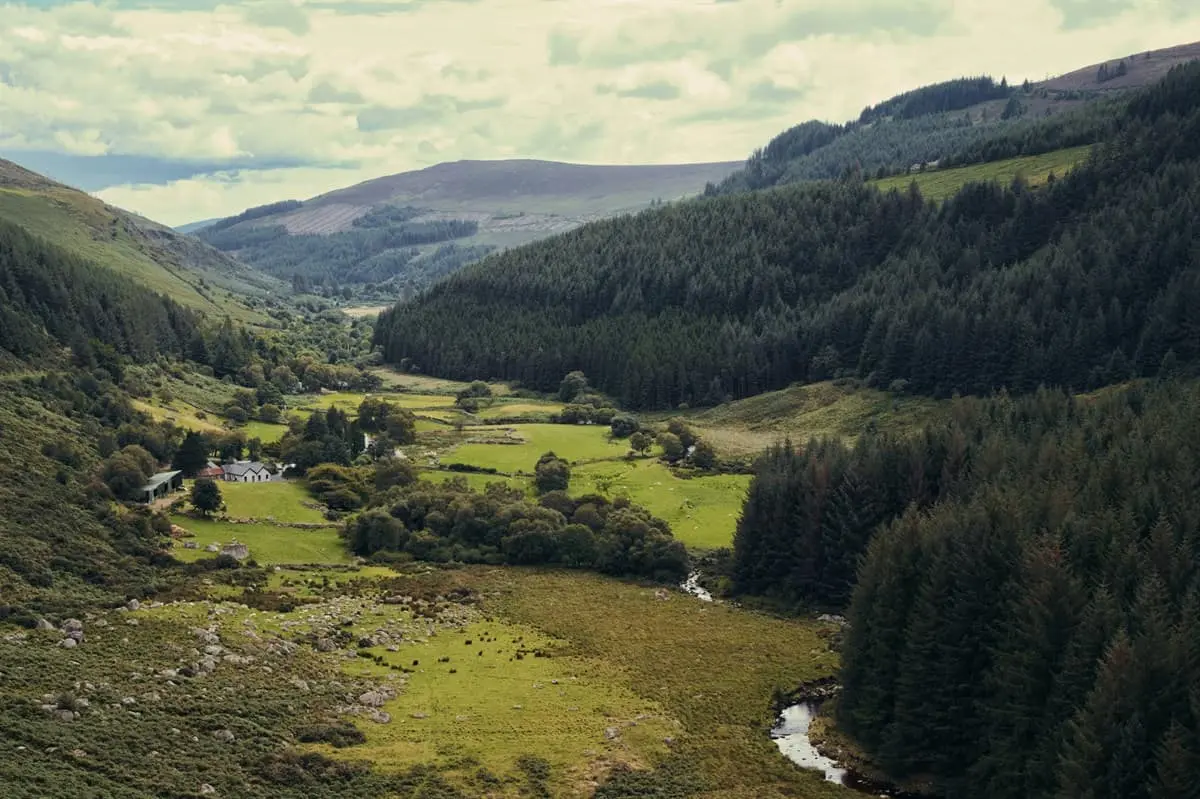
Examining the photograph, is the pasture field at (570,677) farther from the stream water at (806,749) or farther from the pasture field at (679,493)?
the pasture field at (679,493)

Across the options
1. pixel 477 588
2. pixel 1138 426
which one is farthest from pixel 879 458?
pixel 477 588

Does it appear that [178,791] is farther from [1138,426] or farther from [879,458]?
[1138,426]

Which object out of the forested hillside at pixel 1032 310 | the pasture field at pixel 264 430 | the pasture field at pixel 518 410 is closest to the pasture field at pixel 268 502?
the pasture field at pixel 264 430

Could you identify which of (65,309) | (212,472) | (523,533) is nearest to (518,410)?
(65,309)

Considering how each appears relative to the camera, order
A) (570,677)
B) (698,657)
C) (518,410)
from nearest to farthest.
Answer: (570,677) < (698,657) < (518,410)

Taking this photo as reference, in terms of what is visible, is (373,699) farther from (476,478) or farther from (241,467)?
(476,478)
